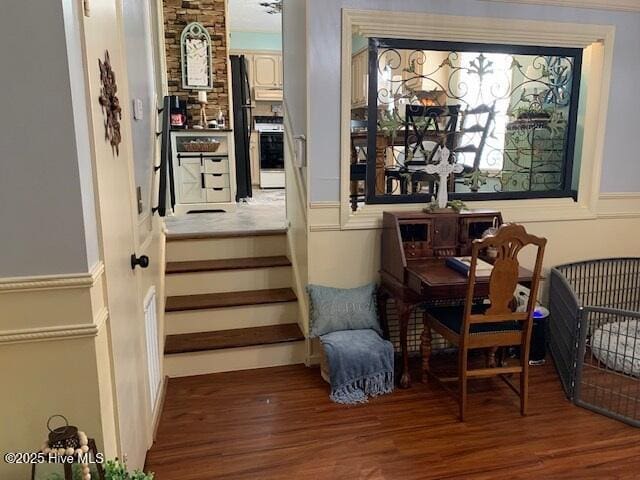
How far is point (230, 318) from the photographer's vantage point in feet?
11.2

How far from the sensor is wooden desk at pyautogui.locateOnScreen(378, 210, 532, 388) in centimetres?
290

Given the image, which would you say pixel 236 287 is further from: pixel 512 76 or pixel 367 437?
pixel 512 76

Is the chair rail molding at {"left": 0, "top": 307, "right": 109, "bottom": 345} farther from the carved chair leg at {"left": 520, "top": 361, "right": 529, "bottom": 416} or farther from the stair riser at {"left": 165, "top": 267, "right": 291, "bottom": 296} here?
the carved chair leg at {"left": 520, "top": 361, "right": 529, "bottom": 416}

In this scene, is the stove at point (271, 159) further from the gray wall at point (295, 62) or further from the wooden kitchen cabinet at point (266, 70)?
the gray wall at point (295, 62)

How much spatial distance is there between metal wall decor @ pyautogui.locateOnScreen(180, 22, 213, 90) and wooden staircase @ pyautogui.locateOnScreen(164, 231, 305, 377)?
292 centimetres

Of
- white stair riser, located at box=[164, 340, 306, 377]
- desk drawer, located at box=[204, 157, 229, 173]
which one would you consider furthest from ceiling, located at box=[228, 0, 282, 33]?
white stair riser, located at box=[164, 340, 306, 377]

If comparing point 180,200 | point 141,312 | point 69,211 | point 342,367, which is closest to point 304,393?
point 342,367

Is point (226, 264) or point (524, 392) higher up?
point (226, 264)

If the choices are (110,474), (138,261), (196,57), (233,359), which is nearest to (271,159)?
(196,57)

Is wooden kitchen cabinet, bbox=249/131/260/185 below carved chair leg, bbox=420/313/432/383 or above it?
above

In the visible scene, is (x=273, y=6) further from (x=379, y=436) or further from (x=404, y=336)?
(x=379, y=436)

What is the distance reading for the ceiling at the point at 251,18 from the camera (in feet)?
22.9

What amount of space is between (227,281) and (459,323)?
5.62 ft

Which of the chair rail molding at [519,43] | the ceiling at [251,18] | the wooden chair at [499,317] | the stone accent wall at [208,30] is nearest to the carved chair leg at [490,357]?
the wooden chair at [499,317]
